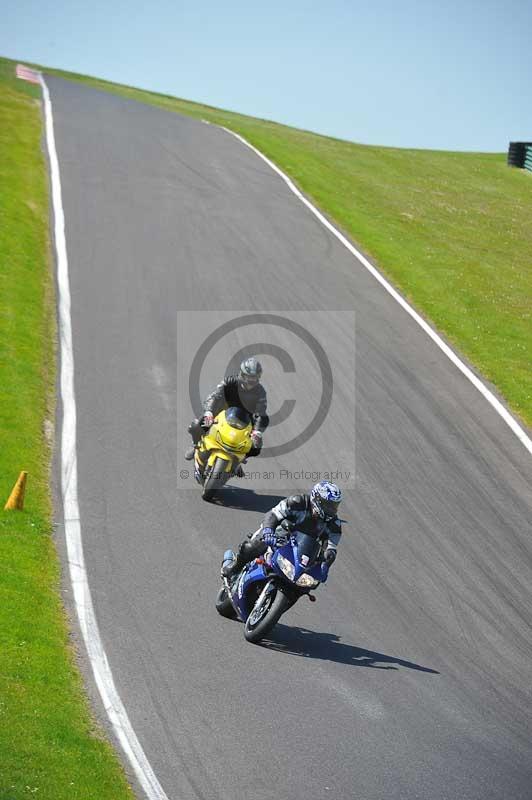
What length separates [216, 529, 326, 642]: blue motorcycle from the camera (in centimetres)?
1139

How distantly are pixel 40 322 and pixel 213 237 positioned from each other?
31.6 feet

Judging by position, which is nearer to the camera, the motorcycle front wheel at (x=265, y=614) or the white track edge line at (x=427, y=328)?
the motorcycle front wheel at (x=265, y=614)

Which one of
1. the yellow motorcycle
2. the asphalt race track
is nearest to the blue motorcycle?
the asphalt race track

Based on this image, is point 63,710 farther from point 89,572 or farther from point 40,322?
point 40,322

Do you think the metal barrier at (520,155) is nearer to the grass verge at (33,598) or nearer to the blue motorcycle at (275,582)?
the grass verge at (33,598)

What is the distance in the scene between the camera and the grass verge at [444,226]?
27.1 metres

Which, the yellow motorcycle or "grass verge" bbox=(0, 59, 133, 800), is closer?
"grass verge" bbox=(0, 59, 133, 800)

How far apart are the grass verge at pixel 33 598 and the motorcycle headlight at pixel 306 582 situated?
2619 millimetres

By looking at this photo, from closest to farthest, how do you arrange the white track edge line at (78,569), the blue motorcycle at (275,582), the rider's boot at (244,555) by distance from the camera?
the white track edge line at (78,569) → the blue motorcycle at (275,582) → the rider's boot at (244,555)

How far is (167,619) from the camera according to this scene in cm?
1200

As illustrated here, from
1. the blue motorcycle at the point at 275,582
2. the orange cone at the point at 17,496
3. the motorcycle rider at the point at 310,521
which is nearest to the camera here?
the blue motorcycle at the point at 275,582

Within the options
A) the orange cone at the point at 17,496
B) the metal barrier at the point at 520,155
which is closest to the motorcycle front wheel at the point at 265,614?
the orange cone at the point at 17,496

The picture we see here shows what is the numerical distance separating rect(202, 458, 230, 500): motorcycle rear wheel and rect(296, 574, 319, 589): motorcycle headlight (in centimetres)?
492

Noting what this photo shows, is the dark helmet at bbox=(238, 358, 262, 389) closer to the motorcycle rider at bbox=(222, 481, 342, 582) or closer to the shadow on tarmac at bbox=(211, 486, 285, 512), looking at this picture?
the shadow on tarmac at bbox=(211, 486, 285, 512)
